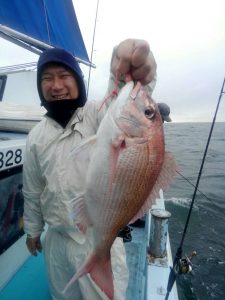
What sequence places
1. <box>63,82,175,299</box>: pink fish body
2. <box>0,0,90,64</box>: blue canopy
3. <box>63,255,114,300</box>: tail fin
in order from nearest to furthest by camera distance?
<box>63,82,175,299</box>: pink fish body, <box>63,255,114,300</box>: tail fin, <box>0,0,90,64</box>: blue canopy

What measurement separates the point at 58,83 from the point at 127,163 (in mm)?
996

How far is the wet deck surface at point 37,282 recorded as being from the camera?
3.12 m

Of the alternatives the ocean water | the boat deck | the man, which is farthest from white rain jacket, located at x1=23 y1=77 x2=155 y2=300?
the ocean water

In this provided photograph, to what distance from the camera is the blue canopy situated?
4.89 metres

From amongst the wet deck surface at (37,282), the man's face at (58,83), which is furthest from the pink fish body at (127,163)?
the wet deck surface at (37,282)

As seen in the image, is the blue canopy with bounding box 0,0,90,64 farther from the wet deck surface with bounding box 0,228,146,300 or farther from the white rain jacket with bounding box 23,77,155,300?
the wet deck surface with bounding box 0,228,146,300

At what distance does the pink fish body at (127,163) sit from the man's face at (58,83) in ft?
2.41

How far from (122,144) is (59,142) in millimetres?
729

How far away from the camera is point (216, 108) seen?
363cm

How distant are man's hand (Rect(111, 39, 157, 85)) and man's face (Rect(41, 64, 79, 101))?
592mm

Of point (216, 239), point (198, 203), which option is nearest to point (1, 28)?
point (216, 239)

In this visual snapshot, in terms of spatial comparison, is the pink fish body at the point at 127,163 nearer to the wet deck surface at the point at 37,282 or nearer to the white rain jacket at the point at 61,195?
the white rain jacket at the point at 61,195

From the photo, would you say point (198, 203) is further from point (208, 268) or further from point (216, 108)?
point (216, 108)

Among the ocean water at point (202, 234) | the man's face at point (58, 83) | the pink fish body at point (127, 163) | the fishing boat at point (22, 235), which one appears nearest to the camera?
the pink fish body at point (127, 163)
